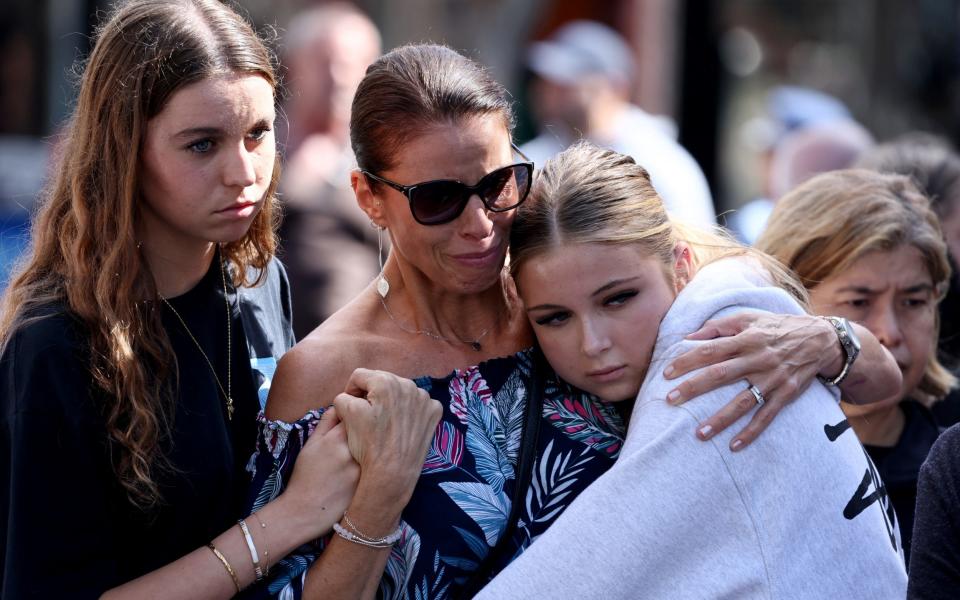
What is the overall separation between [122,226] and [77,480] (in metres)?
0.47

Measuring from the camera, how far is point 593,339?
2.31 m

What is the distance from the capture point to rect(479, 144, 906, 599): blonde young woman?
82.0 inches

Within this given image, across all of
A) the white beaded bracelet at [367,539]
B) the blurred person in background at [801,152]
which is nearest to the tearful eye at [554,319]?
the white beaded bracelet at [367,539]

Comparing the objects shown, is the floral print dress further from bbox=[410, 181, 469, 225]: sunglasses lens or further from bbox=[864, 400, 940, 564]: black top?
bbox=[864, 400, 940, 564]: black top

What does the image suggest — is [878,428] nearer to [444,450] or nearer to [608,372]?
[608,372]

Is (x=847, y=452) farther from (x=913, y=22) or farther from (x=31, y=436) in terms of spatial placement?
(x=913, y=22)

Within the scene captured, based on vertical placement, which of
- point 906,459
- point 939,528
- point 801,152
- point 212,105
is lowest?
point 801,152

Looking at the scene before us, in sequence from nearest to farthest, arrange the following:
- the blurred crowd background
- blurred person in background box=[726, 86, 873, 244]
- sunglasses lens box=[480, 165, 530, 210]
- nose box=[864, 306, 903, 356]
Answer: sunglasses lens box=[480, 165, 530, 210]
nose box=[864, 306, 903, 356]
the blurred crowd background
blurred person in background box=[726, 86, 873, 244]

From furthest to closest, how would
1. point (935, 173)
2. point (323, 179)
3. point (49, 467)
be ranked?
point (323, 179), point (935, 173), point (49, 467)

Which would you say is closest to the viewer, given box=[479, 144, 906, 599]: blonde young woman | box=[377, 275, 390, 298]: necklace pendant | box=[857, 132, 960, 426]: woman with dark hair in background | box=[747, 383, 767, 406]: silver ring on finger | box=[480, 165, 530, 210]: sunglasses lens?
box=[479, 144, 906, 599]: blonde young woman

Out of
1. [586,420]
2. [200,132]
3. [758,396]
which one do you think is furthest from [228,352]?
[758,396]

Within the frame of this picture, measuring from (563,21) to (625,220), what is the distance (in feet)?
22.1

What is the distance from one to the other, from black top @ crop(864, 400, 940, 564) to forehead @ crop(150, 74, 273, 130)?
1639 mm

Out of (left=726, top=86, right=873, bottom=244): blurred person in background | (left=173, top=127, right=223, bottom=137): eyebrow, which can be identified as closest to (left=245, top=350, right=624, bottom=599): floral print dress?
(left=173, top=127, right=223, bottom=137): eyebrow
